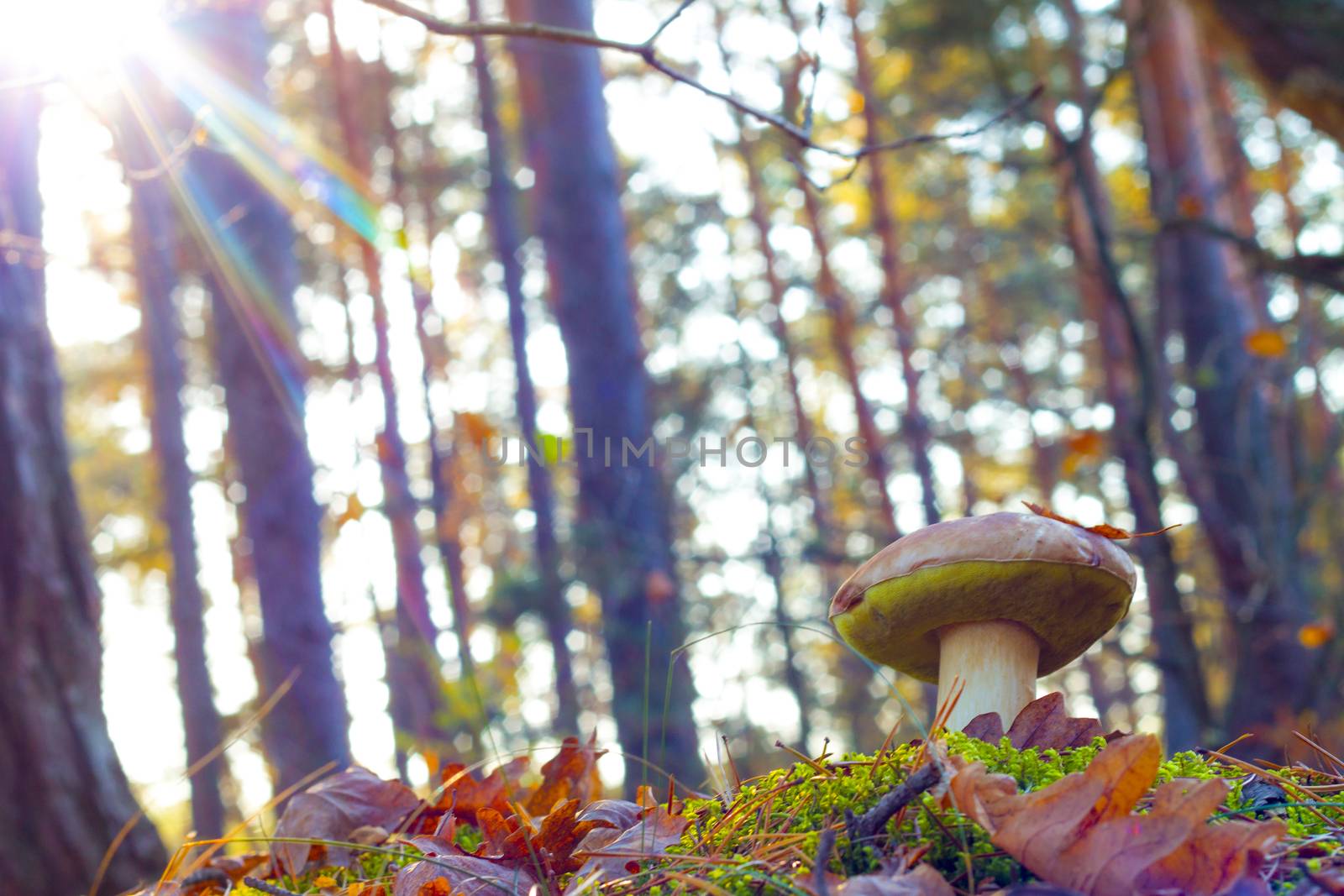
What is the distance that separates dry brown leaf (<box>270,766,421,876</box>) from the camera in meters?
1.68

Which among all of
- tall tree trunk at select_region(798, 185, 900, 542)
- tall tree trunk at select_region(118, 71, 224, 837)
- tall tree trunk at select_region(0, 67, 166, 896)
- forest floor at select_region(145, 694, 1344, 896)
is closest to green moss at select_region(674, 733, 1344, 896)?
forest floor at select_region(145, 694, 1344, 896)

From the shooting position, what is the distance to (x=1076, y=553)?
4.55 ft

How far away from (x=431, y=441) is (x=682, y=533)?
5.36 m

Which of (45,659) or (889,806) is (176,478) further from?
(889,806)

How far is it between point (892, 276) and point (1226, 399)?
4984 millimetres

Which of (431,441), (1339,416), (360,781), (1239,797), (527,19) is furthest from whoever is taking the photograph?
(431,441)

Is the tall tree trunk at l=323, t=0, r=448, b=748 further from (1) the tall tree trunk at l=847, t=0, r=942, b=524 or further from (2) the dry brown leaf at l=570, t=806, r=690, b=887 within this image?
(2) the dry brown leaf at l=570, t=806, r=690, b=887

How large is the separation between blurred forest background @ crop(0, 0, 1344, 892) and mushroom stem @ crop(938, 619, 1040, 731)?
33 centimetres

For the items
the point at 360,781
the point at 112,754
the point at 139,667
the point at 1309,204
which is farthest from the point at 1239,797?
the point at 139,667

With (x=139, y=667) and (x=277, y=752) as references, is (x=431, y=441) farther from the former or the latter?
(x=139, y=667)

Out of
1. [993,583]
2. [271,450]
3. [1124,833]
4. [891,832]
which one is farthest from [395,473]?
[1124,833]

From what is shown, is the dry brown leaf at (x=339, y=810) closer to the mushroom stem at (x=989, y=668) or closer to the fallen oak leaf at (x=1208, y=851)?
the mushroom stem at (x=989, y=668)

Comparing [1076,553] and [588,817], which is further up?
[1076,553]

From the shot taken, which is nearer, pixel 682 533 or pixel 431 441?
pixel 431 441
